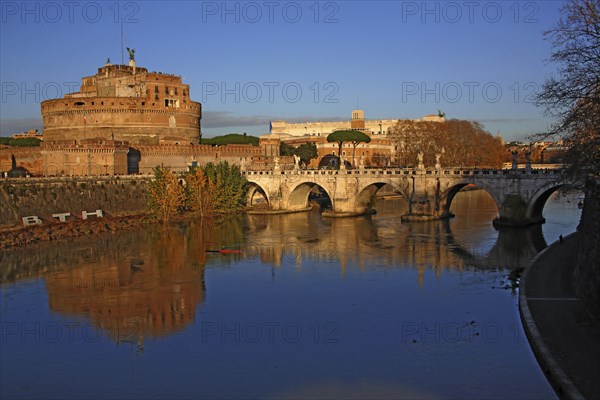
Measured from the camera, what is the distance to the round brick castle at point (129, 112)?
51.6 metres

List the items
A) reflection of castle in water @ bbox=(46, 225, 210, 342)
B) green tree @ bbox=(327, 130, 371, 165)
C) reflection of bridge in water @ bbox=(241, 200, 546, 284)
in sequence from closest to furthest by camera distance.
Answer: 1. reflection of castle in water @ bbox=(46, 225, 210, 342)
2. reflection of bridge in water @ bbox=(241, 200, 546, 284)
3. green tree @ bbox=(327, 130, 371, 165)

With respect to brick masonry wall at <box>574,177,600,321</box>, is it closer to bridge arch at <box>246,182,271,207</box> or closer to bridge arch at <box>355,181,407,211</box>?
bridge arch at <box>355,181,407,211</box>

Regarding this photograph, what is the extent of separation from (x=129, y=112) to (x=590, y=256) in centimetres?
4375

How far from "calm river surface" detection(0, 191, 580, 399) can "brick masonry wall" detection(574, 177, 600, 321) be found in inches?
Answer: 66.0

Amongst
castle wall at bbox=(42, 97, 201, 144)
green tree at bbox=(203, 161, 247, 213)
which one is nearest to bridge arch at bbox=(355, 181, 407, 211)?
green tree at bbox=(203, 161, 247, 213)

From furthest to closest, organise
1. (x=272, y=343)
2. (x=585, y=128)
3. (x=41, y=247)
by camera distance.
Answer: (x=41, y=247) < (x=585, y=128) < (x=272, y=343)

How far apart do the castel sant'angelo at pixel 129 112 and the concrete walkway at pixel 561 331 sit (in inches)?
1528

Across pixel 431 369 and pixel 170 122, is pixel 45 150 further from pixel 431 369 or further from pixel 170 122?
pixel 431 369

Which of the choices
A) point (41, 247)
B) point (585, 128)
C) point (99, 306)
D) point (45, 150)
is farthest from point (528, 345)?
point (45, 150)

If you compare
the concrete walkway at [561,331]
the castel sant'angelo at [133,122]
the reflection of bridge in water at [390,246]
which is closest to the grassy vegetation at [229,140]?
the castel sant'angelo at [133,122]

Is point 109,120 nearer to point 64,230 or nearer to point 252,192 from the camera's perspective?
point 252,192

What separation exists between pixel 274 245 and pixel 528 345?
15.8 m

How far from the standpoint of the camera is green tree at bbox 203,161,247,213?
3862cm

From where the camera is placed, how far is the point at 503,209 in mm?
30344
